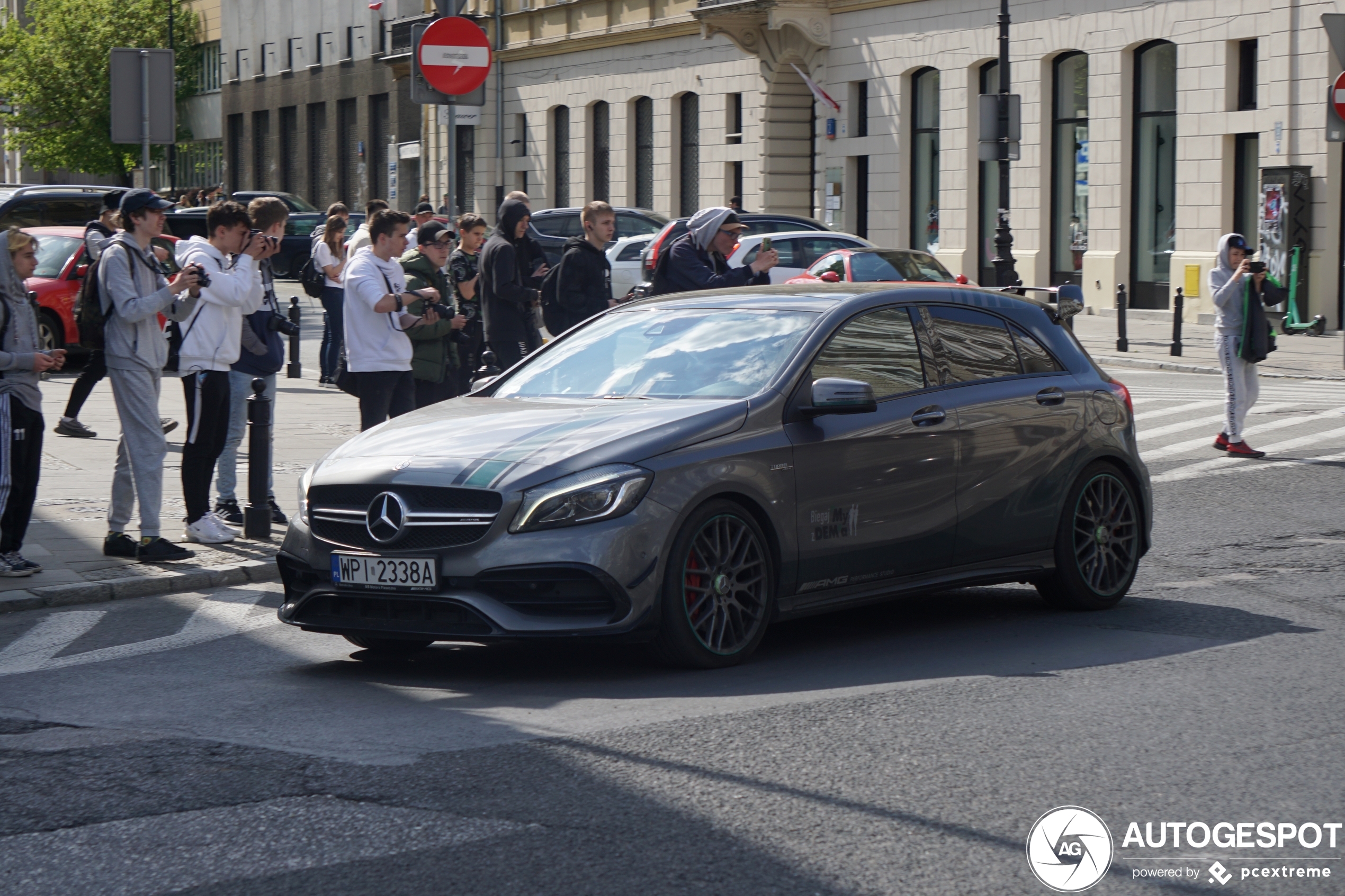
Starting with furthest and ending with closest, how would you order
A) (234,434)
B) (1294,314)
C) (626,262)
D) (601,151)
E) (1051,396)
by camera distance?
(601,151) < (626,262) < (1294,314) < (234,434) < (1051,396)

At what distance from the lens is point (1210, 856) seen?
4.95m

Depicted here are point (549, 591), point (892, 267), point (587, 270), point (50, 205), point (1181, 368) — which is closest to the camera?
point (549, 591)

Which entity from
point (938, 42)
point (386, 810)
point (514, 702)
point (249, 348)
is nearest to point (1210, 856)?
point (386, 810)

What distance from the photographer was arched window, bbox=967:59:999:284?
3531 centimetres

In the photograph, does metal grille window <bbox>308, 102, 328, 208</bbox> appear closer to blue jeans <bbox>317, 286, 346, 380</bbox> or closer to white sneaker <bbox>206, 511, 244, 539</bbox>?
blue jeans <bbox>317, 286, 346, 380</bbox>

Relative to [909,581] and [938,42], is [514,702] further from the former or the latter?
[938,42]

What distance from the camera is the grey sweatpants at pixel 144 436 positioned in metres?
10.2

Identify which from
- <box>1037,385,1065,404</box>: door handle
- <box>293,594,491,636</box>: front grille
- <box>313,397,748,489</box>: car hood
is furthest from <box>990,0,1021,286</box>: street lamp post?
<box>293,594,491,636</box>: front grille

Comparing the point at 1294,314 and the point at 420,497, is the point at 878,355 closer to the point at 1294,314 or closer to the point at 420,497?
the point at 420,497

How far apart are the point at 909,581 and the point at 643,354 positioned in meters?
1.47

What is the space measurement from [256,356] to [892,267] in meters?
12.7

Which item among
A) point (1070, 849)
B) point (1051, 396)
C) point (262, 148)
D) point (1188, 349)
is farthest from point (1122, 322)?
point (262, 148)

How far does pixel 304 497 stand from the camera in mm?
7746

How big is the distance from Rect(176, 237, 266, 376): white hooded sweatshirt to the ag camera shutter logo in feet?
21.2
